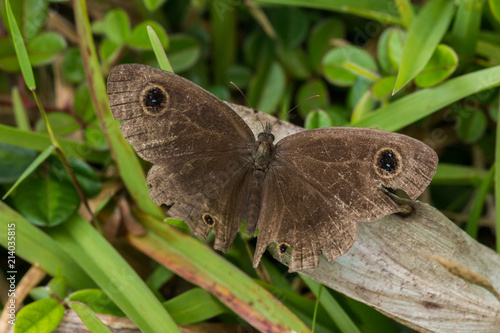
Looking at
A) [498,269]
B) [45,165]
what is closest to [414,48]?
[498,269]

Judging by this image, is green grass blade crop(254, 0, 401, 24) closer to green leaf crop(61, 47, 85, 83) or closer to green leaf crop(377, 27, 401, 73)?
green leaf crop(377, 27, 401, 73)

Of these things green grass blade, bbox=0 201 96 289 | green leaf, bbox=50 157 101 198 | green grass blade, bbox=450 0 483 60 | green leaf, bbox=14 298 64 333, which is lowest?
green leaf, bbox=14 298 64 333

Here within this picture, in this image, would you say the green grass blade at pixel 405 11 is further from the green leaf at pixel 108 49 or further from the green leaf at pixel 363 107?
the green leaf at pixel 108 49

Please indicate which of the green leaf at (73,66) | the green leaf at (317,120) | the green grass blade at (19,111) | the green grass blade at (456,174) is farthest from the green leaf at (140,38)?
the green grass blade at (456,174)

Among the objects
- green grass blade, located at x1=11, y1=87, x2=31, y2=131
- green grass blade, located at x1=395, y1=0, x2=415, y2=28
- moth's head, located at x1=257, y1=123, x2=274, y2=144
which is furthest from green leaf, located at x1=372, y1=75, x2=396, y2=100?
green grass blade, located at x1=11, y1=87, x2=31, y2=131

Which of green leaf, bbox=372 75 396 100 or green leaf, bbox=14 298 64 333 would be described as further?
green leaf, bbox=372 75 396 100

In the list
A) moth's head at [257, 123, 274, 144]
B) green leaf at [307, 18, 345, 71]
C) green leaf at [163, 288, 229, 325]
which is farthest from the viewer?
green leaf at [307, 18, 345, 71]
